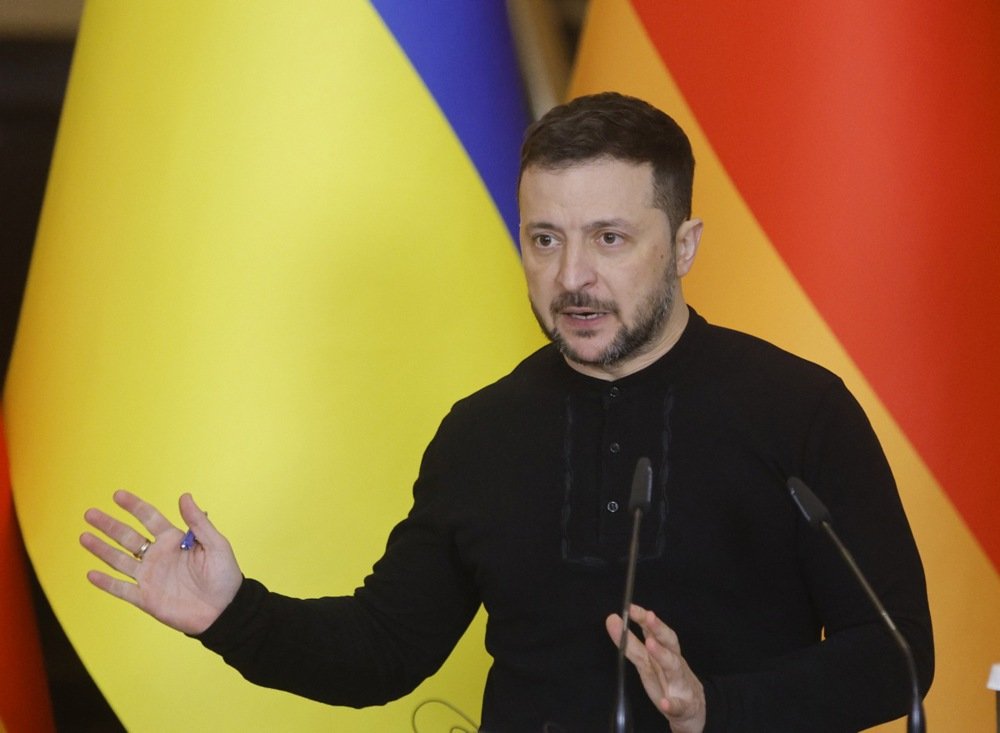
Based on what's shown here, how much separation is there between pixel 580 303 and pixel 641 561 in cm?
25

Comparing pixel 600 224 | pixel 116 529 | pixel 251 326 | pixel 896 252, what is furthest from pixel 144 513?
pixel 896 252

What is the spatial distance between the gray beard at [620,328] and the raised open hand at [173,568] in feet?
1.21

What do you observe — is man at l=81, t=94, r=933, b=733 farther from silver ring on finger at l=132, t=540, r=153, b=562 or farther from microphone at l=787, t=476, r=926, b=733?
microphone at l=787, t=476, r=926, b=733

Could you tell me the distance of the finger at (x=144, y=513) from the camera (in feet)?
3.91

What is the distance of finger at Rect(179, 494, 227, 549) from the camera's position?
1211 mm

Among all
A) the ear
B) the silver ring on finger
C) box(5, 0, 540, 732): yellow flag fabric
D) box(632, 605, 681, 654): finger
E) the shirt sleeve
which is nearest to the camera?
box(632, 605, 681, 654): finger

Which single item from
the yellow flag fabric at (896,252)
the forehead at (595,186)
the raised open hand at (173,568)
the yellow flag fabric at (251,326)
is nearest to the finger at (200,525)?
the raised open hand at (173,568)

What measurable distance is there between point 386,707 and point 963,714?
26.1 inches

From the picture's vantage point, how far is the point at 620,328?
131cm

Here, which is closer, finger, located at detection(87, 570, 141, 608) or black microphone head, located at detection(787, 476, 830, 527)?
black microphone head, located at detection(787, 476, 830, 527)

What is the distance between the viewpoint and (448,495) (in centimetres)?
142

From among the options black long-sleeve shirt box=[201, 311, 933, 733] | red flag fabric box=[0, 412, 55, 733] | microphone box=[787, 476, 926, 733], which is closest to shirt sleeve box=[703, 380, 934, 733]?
black long-sleeve shirt box=[201, 311, 933, 733]

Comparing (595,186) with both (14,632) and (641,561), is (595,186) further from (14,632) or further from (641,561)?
(14,632)

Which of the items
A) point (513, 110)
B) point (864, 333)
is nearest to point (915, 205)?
point (864, 333)
